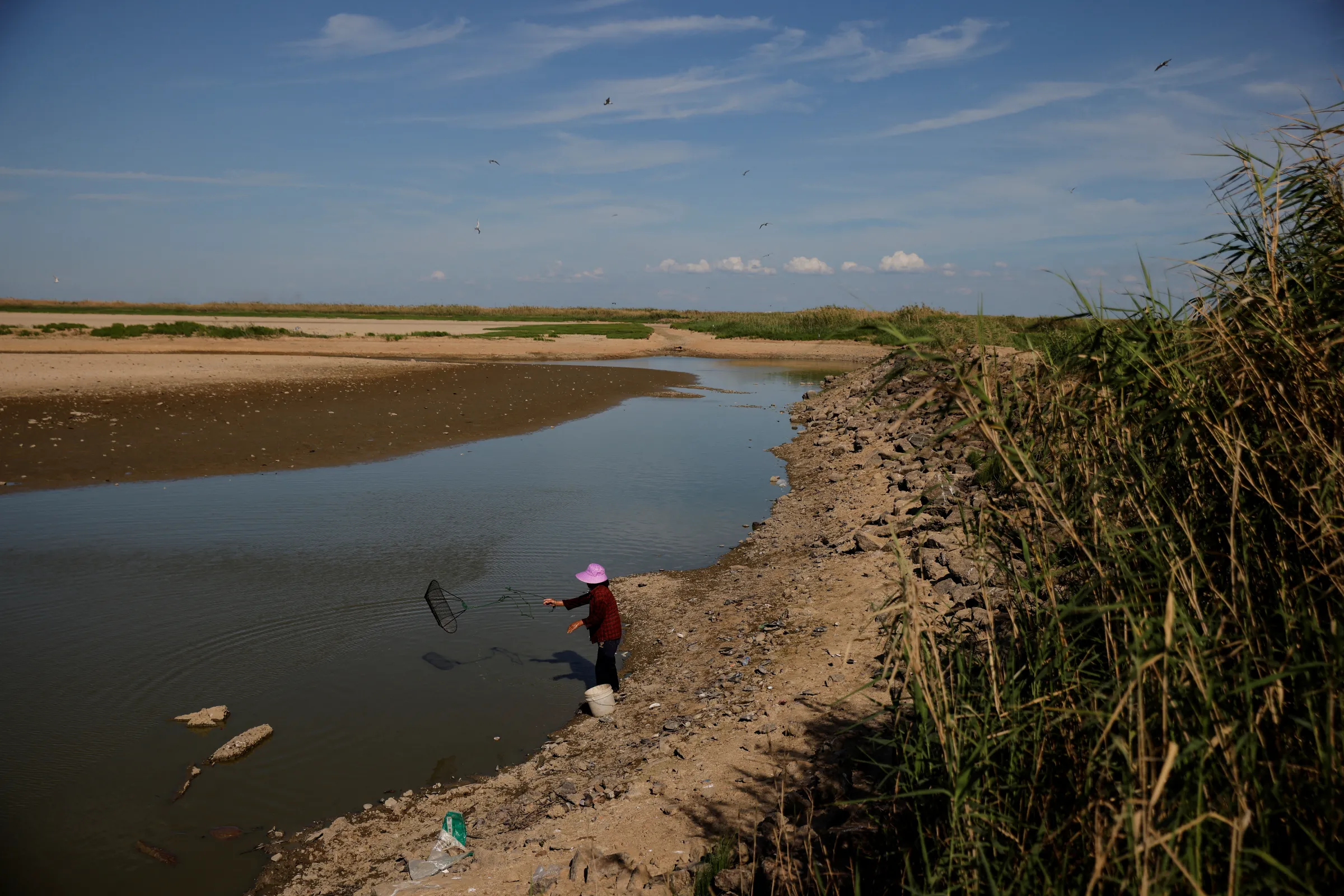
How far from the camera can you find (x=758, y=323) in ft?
236

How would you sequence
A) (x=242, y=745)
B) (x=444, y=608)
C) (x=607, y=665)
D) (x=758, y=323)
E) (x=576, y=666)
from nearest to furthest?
(x=242, y=745)
(x=607, y=665)
(x=576, y=666)
(x=444, y=608)
(x=758, y=323)

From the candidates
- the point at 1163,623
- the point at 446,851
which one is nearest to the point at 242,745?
the point at 446,851

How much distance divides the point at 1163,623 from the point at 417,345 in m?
46.9

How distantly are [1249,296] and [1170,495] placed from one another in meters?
0.99

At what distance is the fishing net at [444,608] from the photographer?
343 inches

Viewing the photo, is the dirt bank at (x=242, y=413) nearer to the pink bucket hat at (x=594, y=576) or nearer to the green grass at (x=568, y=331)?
the pink bucket hat at (x=594, y=576)

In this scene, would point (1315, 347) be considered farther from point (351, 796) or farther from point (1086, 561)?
point (351, 796)

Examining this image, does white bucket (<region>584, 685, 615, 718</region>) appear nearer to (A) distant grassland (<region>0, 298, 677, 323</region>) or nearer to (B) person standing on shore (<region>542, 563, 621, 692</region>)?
(B) person standing on shore (<region>542, 563, 621, 692</region>)

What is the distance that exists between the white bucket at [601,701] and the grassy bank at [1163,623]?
364cm

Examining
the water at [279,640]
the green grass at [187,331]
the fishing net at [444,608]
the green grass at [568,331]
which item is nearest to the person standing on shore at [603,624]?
the water at [279,640]

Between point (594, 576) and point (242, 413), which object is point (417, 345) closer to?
point (242, 413)

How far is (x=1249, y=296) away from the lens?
3.59 m

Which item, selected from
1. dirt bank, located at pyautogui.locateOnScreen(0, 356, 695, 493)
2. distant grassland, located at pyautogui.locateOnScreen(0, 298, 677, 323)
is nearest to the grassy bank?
dirt bank, located at pyautogui.locateOnScreen(0, 356, 695, 493)

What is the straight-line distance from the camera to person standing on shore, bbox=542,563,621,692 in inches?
316
